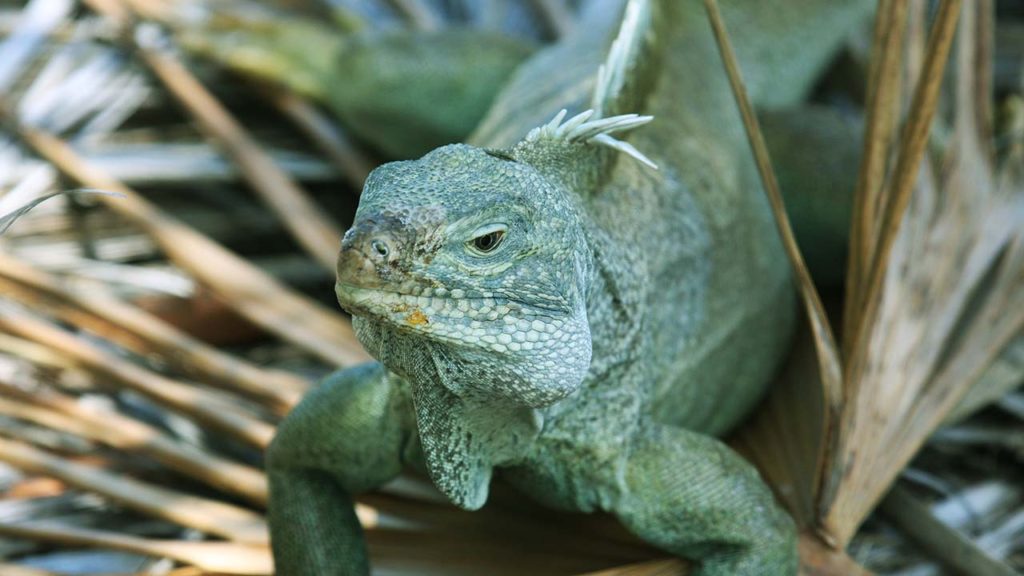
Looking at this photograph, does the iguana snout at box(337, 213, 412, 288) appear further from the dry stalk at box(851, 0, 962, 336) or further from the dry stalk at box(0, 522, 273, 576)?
the dry stalk at box(851, 0, 962, 336)

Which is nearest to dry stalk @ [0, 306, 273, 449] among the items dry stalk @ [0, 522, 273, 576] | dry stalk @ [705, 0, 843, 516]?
dry stalk @ [0, 522, 273, 576]

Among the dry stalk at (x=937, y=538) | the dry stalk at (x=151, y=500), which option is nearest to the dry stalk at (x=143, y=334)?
the dry stalk at (x=151, y=500)

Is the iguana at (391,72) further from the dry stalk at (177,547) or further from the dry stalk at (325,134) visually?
the dry stalk at (177,547)

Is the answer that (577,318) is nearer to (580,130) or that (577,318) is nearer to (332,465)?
(580,130)

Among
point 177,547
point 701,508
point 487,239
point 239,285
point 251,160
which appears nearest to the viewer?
point 487,239

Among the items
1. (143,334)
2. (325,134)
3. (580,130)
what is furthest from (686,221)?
(325,134)

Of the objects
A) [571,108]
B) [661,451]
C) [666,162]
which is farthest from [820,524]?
[571,108]

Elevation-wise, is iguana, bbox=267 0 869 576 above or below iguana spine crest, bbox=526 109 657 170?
below

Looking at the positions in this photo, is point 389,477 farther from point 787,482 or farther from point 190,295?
point 190,295
